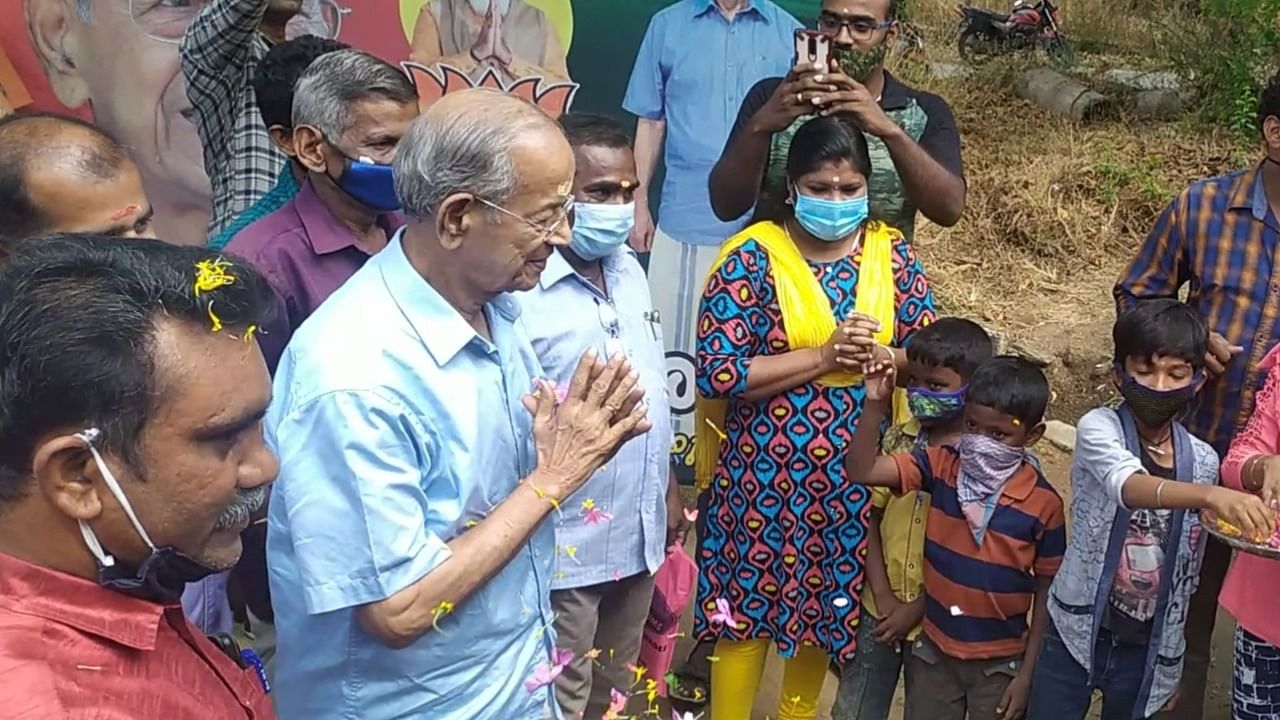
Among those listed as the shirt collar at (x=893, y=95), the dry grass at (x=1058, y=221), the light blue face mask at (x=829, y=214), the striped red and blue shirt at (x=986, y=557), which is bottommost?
the dry grass at (x=1058, y=221)

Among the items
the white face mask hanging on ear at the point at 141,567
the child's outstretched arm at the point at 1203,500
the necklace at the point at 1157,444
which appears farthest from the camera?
the necklace at the point at 1157,444

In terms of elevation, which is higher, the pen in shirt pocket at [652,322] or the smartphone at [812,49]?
the smartphone at [812,49]

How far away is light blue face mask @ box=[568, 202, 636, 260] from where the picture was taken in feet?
8.87

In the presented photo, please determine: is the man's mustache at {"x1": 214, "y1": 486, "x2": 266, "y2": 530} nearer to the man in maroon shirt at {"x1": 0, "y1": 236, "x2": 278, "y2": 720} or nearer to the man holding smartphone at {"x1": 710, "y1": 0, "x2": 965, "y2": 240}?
the man in maroon shirt at {"x1": 0, "y1": 236, "x2": 278, "y2": 720}

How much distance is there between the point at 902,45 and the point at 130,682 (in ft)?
32.5

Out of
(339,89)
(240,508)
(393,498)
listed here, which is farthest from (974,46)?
(240,508)

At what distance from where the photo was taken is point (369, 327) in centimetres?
178

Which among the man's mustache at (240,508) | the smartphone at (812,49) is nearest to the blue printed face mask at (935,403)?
the smartphone at (812,49)

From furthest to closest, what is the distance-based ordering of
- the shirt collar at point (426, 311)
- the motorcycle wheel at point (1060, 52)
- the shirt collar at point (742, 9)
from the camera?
the motorcycle wheel at point (1060, 52) < the shirt collar at point (742, 9) < the shirt collar at point (426, 311)

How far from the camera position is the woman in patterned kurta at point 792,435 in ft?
9.71

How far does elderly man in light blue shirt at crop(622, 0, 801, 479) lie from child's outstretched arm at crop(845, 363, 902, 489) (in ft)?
4.55

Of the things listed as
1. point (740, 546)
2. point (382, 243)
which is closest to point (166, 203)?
point (382, 243)

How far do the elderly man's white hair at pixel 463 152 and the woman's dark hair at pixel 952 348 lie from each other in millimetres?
1420

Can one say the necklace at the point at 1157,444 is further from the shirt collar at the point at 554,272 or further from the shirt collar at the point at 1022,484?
the shirt collar at the point at 554,272
